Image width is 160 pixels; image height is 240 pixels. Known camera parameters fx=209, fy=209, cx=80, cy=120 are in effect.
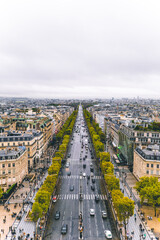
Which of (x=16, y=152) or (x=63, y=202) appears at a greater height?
(x=16, y=152)

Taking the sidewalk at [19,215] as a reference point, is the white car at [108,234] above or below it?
above

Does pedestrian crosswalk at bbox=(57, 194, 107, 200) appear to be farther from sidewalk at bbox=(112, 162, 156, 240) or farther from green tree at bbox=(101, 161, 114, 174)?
green tree at bbox=(101, 161, 114, 174)

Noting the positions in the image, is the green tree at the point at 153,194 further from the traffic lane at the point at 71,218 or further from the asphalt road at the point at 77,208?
the traffic lane at the point at 71,218

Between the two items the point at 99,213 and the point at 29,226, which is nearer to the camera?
the point at 29,226

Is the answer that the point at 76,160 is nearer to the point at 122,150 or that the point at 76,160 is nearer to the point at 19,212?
the point at 122,150

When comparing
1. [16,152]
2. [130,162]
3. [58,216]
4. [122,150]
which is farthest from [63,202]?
[122,150]

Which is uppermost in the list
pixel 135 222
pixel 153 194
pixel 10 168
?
pixel 10 168

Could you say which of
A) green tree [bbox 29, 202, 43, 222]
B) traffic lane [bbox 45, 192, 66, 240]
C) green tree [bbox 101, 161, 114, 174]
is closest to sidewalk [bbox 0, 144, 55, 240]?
green tree [bbox 29, 202, 43, 222]

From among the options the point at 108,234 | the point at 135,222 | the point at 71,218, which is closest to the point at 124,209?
the point at 108,234

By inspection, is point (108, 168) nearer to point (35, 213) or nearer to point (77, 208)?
point (77, 208)

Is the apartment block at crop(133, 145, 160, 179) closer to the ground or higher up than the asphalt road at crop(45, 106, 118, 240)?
higher up

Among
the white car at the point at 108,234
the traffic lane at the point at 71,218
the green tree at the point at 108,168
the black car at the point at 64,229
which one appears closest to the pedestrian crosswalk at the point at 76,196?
the traffic lane at the point at 71,218
